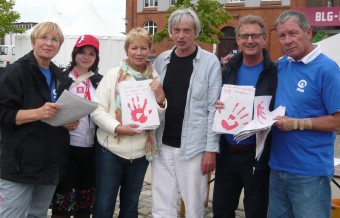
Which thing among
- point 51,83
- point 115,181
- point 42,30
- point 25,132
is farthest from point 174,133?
point 42,30

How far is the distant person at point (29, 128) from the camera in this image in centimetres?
280

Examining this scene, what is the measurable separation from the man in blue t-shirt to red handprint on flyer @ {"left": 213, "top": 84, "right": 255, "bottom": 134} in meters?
0.32

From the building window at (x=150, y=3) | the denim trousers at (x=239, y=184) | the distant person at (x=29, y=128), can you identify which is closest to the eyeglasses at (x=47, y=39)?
the distant person at (x=29, y=128)

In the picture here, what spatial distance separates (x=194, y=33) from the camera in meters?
3.37

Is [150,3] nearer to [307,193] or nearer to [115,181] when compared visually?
[115,181]

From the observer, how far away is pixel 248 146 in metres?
3.32

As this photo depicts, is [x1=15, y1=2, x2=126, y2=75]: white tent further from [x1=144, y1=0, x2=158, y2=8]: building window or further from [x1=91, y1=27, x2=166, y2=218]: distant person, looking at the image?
[x1=144, y1=0, x2=158, y2=8]: building window

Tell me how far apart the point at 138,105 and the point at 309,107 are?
1.33 m

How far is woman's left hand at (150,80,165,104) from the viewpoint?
3.26 metres

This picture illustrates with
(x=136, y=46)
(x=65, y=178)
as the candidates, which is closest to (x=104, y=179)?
(x=65, y=178)

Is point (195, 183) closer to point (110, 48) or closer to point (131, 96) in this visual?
point (131, 96)

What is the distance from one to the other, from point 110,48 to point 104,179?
11844 mm

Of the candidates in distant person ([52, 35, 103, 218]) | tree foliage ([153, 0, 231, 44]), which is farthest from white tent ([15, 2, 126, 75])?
distant person ([52, 35, 103, 218])

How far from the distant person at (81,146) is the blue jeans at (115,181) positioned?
174mm
